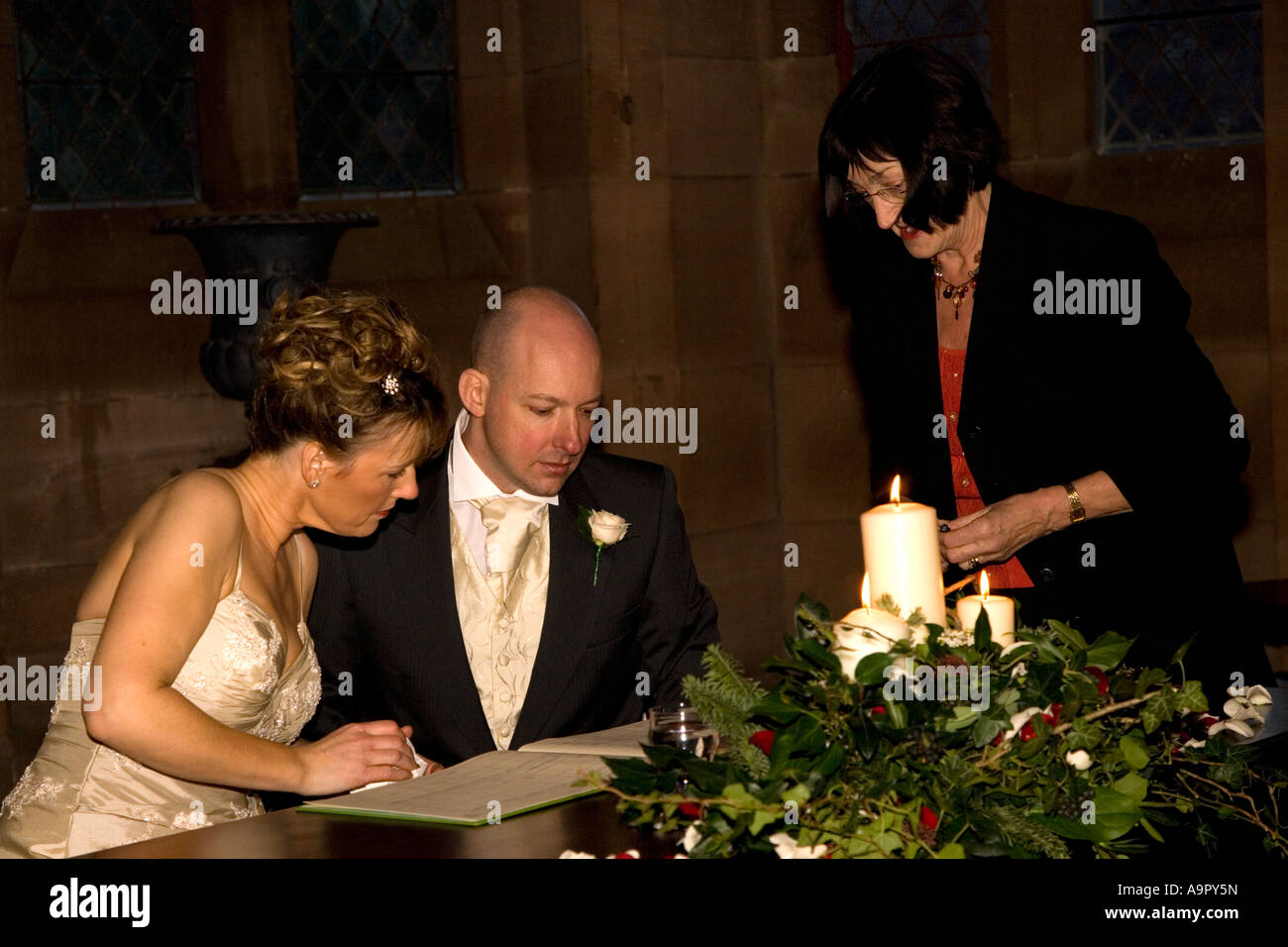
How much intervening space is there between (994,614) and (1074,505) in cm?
108

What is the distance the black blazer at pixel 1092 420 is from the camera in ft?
10.3

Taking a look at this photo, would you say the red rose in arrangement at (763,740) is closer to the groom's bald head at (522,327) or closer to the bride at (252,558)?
the bride at (252,558)

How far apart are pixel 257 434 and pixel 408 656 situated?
72 cm

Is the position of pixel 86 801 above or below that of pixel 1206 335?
below

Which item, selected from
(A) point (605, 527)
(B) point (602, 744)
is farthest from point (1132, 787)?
(A) point (605, 527)

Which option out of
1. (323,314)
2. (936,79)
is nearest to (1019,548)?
(936,79)

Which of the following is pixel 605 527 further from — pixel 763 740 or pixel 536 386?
pixel 763 740

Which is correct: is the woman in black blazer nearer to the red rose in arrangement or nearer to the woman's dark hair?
the woman's dark hair

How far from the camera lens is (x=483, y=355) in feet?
12.4

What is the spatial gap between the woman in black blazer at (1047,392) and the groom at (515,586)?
2.34 feet

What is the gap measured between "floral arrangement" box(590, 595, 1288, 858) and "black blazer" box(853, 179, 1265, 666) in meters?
1.08

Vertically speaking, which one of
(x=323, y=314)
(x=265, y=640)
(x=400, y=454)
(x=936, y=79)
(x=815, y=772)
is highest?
(x=936, y=79)
